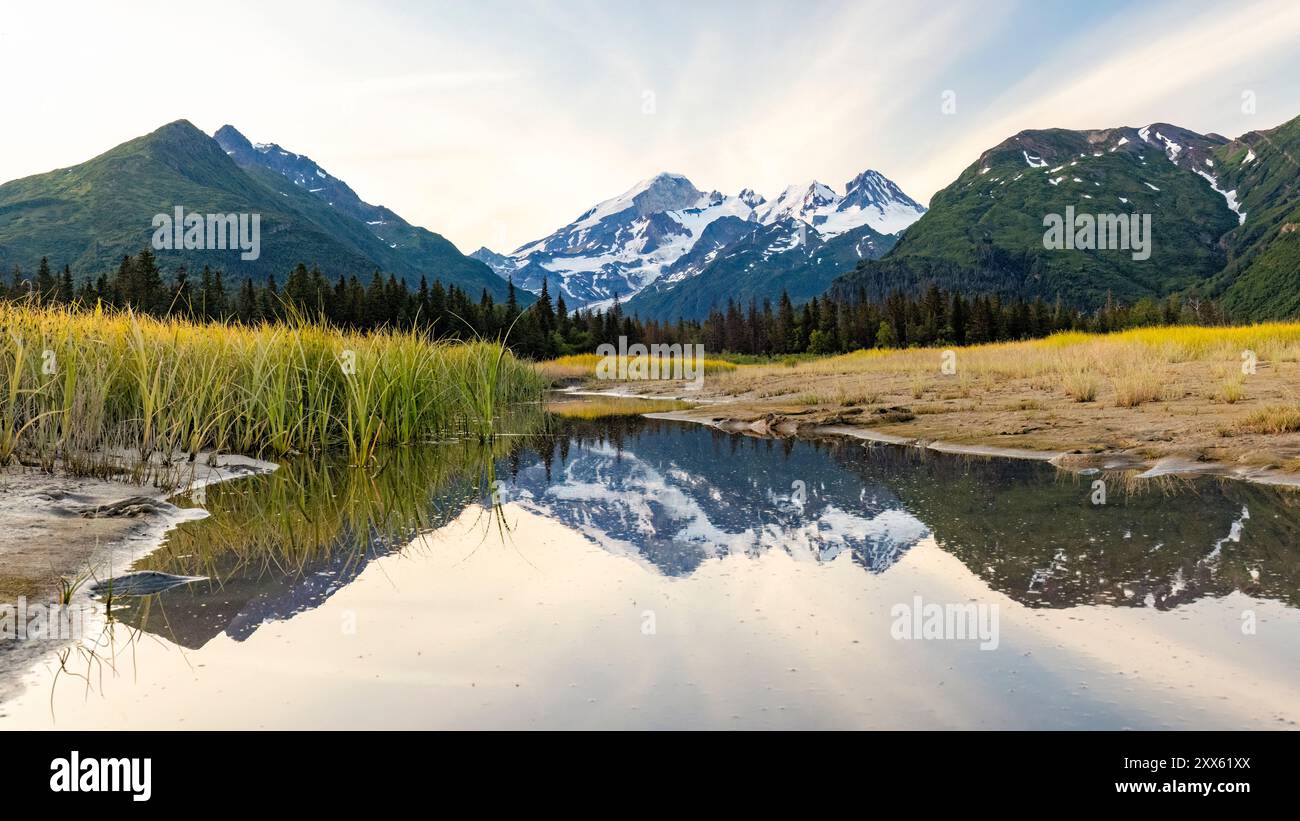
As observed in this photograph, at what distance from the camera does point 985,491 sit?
8.33 metres

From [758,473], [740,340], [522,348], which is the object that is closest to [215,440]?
[758,473]

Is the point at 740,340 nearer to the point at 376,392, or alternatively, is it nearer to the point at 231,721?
the point at 376,392

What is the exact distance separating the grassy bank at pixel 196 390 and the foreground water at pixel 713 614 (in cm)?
212

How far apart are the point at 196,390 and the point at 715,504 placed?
6790 millimetres

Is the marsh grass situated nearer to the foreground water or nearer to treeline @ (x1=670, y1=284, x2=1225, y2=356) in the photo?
the foreground water

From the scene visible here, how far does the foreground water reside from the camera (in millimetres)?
3271

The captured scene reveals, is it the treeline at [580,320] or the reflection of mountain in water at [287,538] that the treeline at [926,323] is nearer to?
the treeline at [580,320]

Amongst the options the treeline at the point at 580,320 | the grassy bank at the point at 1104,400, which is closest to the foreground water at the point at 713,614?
the grassy bank at the point at 1104,400

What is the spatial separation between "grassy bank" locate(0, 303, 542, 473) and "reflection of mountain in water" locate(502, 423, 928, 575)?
3.22m

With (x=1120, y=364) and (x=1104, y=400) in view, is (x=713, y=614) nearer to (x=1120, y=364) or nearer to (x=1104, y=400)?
(x=1104, y=400)

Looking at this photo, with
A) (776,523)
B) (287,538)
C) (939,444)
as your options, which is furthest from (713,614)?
(939,444)

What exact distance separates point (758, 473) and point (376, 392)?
6.53 metres
